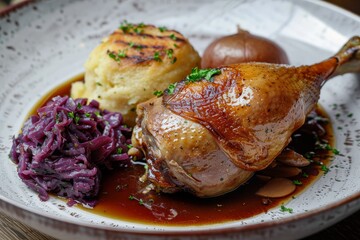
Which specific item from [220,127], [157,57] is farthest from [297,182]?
[157,57]

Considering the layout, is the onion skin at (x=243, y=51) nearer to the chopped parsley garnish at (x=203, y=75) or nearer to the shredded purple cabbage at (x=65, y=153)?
the chopped parsley garnish at (x=203, y=75)

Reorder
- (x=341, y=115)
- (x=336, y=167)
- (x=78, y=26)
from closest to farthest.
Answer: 1. (x=336, y=167)
2. (x=341, y=115)
3. (x=78, y=26)

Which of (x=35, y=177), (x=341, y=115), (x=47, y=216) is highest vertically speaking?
(x=47, y=216)

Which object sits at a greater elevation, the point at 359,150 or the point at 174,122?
the point at 174,122

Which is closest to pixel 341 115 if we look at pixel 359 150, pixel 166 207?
pixel 359 150

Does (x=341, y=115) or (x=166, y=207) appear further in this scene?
(x=341, y=115)

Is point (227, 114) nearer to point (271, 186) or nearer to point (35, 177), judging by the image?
point (271, 186)

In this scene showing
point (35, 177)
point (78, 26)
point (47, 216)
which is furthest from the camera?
point (78, 26)
